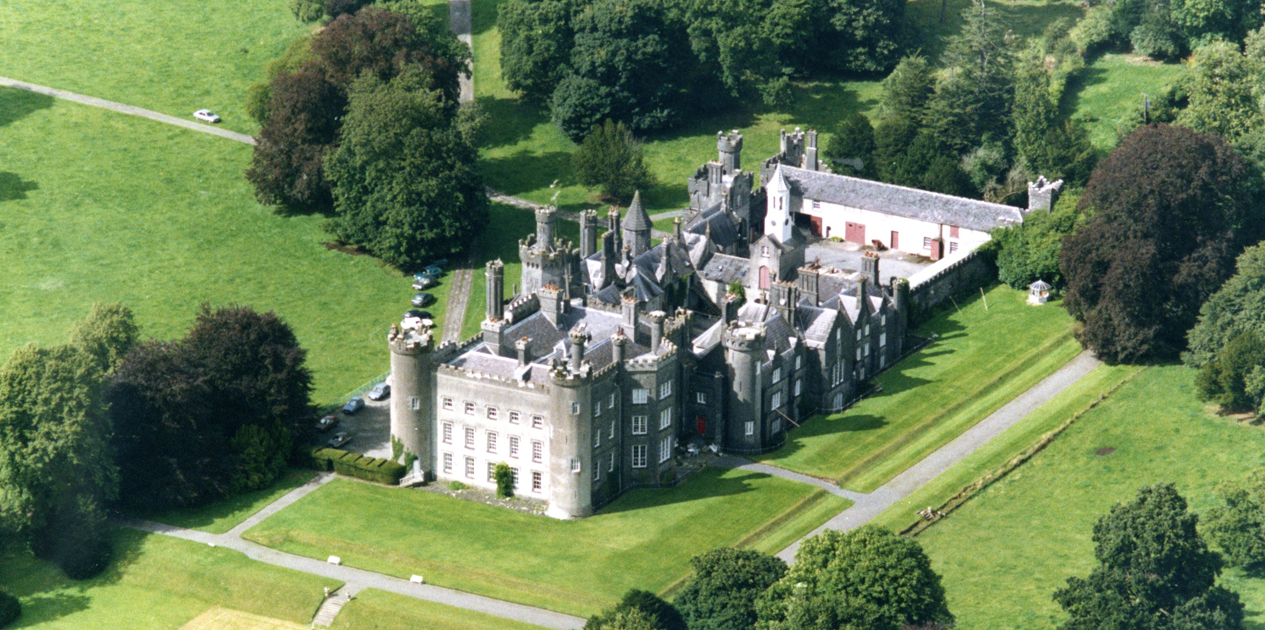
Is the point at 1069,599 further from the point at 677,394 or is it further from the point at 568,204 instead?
the point at 568,204

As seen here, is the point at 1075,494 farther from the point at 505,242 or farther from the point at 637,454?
the point at 505,242

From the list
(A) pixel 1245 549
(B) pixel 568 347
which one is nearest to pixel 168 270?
(B) pixel 568 347

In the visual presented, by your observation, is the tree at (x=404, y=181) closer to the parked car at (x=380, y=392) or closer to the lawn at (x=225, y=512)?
the parked car at (x=380, y=392)

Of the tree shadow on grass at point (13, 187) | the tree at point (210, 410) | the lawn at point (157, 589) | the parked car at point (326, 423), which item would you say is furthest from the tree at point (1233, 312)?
the tree shadow on grass at point (13, 187)

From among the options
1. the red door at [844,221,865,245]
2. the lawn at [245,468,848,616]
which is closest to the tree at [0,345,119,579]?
the lawn at [245,468,848,616]

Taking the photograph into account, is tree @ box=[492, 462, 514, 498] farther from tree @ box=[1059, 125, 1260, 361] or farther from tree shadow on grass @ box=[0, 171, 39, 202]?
tree shadow on grass @ box=[0, 171, 39, 202]

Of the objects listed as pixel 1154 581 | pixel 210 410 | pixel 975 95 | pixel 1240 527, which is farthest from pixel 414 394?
pixel 975 95

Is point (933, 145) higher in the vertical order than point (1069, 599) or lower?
higher
